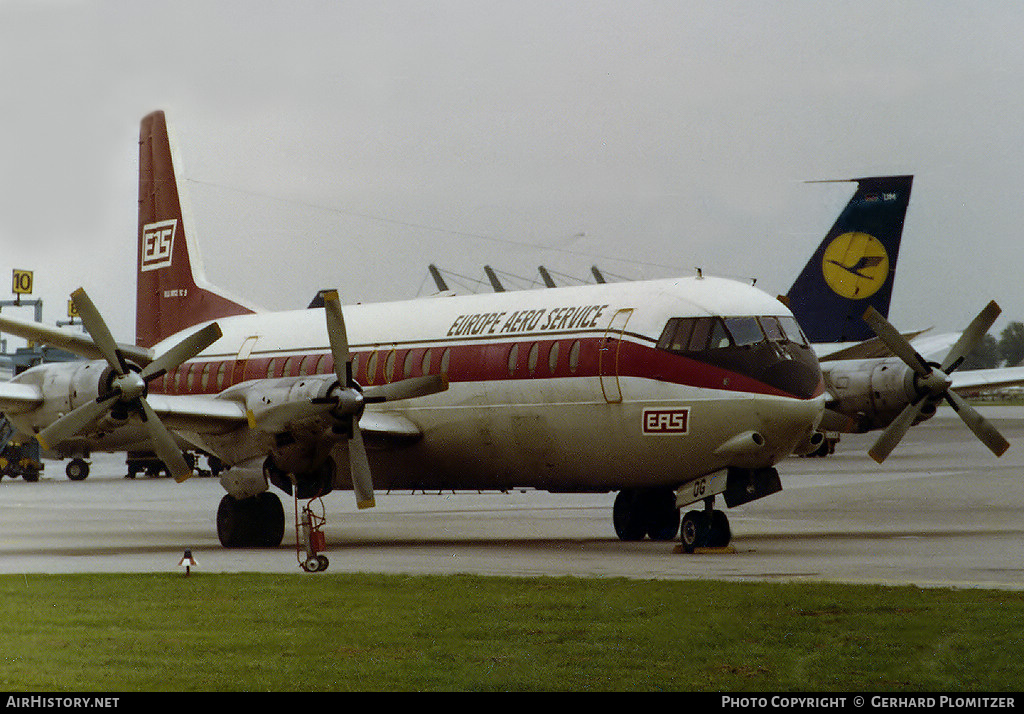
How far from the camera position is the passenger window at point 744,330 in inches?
902

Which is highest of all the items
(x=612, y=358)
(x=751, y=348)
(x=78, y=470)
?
(x=751, y=348)

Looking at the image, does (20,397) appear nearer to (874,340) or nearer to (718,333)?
(718,333)

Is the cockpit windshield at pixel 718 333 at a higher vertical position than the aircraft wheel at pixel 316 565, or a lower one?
higher

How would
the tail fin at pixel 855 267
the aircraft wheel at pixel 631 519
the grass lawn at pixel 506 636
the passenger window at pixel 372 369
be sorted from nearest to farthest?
the grass lawn at pixel 506 636 → the aircraft wheel at pixel 631 519 → the passenger window at pixel 372 369 → the tail fin at pixel 855 267

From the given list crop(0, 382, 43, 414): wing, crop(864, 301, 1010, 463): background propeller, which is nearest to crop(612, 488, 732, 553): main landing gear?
crop(864, 301, 1010, 463): background propeller

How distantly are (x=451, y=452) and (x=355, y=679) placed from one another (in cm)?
1465

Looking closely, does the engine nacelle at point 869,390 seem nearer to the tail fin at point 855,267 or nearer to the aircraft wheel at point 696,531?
the aircraft wheel at point 696,531

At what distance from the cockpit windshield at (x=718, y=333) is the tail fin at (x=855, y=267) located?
71.3ft

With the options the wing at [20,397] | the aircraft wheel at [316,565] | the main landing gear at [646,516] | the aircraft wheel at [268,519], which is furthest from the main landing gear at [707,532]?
the wing at [20,397]

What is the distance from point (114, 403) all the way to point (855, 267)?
95.4ft

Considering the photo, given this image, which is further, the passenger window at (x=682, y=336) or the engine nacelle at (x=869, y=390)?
the engine nacelle at (x=869, y=390)

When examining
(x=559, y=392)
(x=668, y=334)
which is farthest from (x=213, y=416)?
(x=668, y=334)

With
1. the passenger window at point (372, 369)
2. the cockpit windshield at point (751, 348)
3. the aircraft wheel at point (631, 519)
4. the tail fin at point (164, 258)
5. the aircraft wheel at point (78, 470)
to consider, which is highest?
the tail fin at point (164, 258)

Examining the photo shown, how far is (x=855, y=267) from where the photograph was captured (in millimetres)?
45156
